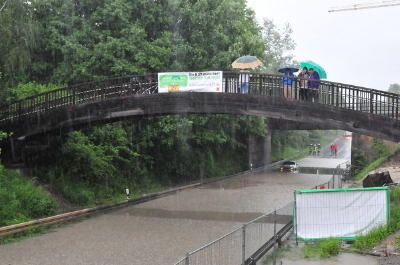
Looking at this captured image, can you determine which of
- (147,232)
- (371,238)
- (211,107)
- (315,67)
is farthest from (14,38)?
(371,238)

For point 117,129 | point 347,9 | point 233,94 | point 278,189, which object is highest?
point 347,9

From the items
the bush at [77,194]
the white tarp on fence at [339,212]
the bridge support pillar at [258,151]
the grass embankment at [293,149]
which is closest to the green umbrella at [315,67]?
the white tarp on fence at [339,212]

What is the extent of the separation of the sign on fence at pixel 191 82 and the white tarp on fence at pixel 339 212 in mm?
7694

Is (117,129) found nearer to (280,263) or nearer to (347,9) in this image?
(280,263)

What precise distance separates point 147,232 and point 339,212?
6.75 metres

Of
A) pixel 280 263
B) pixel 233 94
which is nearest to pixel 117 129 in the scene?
pixel 233 94

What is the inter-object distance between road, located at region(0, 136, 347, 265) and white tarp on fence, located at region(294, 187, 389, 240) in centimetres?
336

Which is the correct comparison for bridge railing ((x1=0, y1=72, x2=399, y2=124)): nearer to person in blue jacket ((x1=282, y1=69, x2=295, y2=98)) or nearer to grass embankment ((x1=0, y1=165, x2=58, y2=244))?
person in blue jacket ((x1=282, y1=69, x2=295, y2=98))

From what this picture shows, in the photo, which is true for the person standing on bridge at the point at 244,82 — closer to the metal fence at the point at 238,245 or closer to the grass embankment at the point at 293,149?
the metal fence at the point at 238,245

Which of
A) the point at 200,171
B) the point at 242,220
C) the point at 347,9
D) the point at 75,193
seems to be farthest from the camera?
the point at 347,9

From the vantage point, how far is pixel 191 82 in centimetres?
1917

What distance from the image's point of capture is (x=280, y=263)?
422 inches

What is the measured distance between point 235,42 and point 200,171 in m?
10.1

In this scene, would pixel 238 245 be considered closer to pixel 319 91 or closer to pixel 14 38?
pixel 319 91
